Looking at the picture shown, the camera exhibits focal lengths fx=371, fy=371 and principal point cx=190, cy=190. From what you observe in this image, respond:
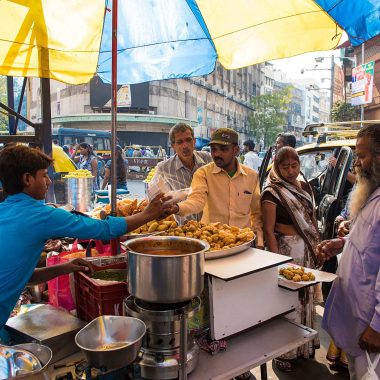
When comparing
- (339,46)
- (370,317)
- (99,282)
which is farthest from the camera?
(339,46)

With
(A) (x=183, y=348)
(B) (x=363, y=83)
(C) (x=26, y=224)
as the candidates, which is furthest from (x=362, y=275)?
(B) (x=363, y=83)

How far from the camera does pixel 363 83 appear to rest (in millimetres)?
20406

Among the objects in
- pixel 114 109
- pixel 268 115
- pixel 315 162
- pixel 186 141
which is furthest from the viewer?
pixel 268 115

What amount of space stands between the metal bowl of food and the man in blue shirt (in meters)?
0.50

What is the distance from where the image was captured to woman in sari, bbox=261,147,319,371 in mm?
3322

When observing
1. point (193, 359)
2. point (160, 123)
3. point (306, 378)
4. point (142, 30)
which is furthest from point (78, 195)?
point (160, 123)

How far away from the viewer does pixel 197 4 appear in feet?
11.4

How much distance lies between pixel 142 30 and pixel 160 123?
3286cm

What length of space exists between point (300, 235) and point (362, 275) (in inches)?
53.5

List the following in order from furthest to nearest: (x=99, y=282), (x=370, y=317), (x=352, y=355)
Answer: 1. (x=352, y=355)
2. (x=370, y=317)
3. (x=99, y=282)

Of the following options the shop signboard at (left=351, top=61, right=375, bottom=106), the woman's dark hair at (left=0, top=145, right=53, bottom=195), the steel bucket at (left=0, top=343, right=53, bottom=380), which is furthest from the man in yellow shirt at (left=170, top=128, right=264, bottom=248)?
the shop signboard at (left=351, top=61, right=375, bottom=106)

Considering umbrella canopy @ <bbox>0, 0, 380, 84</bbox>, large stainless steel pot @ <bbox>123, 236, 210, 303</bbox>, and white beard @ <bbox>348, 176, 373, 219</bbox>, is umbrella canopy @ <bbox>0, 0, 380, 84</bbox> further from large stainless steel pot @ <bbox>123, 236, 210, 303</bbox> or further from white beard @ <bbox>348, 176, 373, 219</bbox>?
large stainless steel pot @ <bbox>123, 236, 210, 303</bbox>

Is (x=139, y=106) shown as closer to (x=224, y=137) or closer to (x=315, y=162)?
(x=315, y=162)

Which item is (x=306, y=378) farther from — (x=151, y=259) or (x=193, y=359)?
(x=151, y=259)
